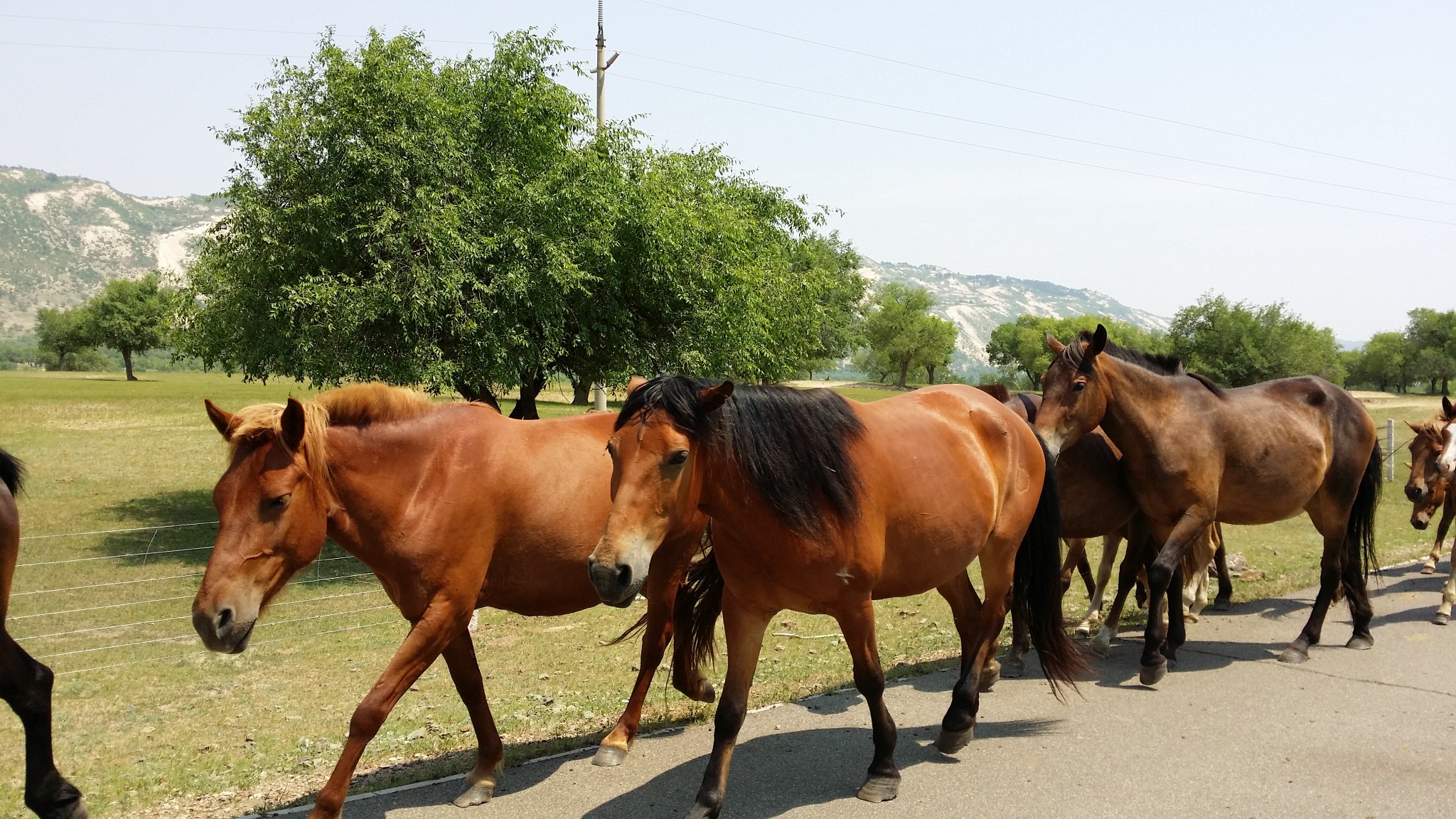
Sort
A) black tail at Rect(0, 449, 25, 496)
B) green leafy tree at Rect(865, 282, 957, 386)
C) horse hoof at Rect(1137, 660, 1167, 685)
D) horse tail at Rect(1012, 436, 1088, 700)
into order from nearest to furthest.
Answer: black tail at Rect(0, 449, 25, 496) < horse tail at Rect(1012, 436, 1088, 700) < horse hoof at Rect(1137, 660, 1167, 685) < green leafy tree at Rect(865, 282, 957, 386)

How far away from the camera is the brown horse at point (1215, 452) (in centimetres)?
663

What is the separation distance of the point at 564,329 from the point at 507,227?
222cm

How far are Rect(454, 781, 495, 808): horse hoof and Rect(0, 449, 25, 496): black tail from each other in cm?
282

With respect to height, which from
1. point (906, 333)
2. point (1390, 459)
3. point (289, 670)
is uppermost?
point (1390, 459)

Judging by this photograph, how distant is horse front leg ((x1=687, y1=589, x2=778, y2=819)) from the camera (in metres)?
4.17

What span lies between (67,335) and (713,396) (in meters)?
94.3

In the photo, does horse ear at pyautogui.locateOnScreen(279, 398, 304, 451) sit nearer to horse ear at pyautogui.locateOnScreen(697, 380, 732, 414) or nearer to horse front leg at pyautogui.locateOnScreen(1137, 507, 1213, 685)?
horse ear at pyautogui.locateOnScreen(697, 380, 732, 414)

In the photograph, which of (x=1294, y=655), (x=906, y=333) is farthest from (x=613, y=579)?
(x=906, y=333)

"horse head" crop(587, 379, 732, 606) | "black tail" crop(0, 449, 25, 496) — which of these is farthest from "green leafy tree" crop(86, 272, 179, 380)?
"horse head" crop(587, 379, 732, 606)

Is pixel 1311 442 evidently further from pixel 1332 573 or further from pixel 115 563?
pixel 115 563

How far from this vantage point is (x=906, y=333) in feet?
342

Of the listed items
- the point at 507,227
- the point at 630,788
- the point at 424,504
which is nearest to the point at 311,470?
the point at 424,504

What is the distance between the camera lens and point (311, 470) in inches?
163

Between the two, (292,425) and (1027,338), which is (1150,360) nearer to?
(292,425)
